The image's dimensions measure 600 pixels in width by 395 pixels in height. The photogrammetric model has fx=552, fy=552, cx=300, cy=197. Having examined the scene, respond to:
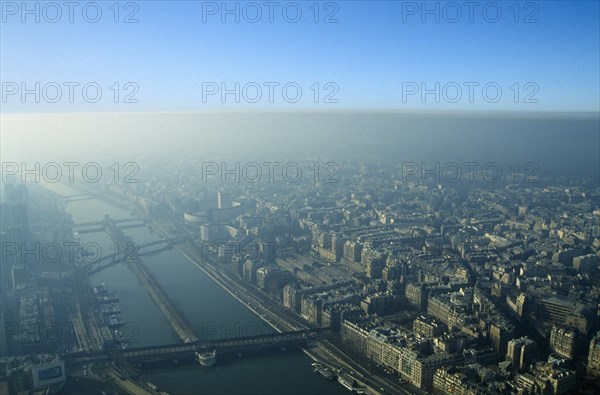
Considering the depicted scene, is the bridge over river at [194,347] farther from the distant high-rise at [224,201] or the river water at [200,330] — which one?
the distant high-rise at [224,201]

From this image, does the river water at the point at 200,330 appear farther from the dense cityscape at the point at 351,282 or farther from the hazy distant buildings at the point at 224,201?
the hazy distant buildings at the point at 224,201

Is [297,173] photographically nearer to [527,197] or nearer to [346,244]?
[527,197]

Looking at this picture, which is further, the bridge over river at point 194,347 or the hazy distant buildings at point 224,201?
the hazy distant buildings at point 224,201

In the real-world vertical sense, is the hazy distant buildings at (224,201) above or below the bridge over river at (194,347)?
above

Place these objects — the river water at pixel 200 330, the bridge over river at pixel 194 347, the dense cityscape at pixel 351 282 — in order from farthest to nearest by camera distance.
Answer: the bridge over river at pixel 194 347 < the dense cityscape at pixel 351 282 < the river water at pixel 200 330

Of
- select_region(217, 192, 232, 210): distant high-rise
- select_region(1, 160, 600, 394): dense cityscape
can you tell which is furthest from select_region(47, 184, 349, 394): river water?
select_region(217, 192, 232, 210): distant high-rise

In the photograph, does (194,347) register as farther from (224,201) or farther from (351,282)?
(224,201)

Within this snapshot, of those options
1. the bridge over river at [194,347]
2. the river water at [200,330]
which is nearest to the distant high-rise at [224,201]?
the river water at [200,330]

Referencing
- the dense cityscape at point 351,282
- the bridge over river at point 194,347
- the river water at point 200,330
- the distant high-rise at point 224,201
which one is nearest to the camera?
the river water at point 200,330
